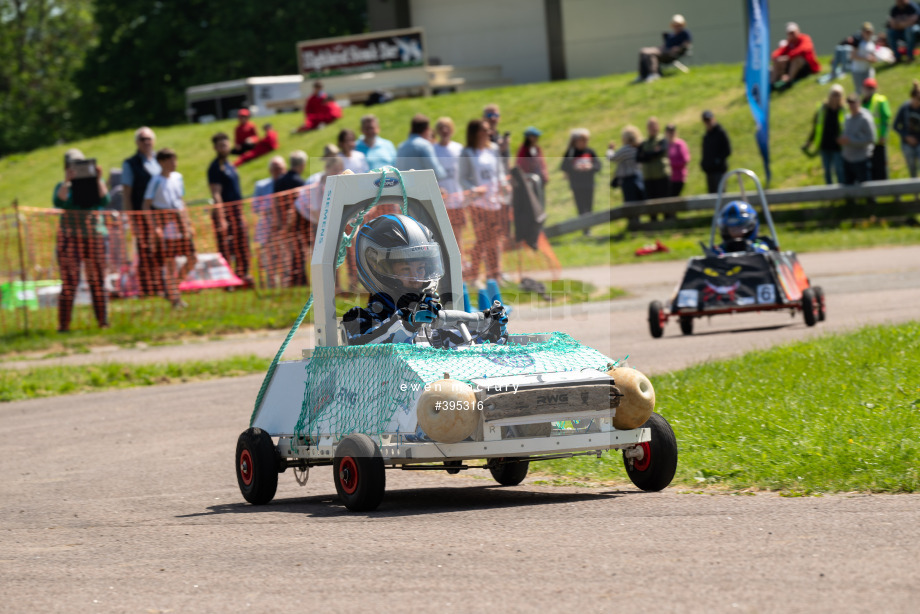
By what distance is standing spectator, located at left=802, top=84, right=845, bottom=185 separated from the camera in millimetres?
25797

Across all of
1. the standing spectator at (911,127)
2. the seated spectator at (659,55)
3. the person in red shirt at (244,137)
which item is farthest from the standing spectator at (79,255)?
the seated spectator at (659,55)

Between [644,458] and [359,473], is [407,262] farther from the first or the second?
[644,458]

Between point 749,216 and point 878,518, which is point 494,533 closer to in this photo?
point 878,518

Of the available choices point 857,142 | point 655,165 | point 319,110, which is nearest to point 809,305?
point 857,142

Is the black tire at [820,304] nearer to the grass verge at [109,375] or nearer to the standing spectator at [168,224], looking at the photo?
the grass verge at [109,375]

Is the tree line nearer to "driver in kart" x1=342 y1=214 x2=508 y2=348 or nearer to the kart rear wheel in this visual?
the kart rear wheel

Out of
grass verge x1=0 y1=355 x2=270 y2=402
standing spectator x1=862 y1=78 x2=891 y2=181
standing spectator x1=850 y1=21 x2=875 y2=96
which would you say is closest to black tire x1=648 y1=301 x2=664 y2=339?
grass verge x1=0 y1=355 x2=270 y2=402

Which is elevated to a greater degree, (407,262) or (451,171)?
(407,262)

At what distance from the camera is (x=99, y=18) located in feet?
224

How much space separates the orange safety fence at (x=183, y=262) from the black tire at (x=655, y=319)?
12.1 feet

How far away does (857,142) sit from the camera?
2580 cm

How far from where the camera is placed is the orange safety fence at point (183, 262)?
18797 mm

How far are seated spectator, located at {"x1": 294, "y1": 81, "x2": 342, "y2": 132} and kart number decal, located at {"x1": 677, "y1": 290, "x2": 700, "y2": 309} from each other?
24527 mm

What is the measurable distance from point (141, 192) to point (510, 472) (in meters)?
12.9
